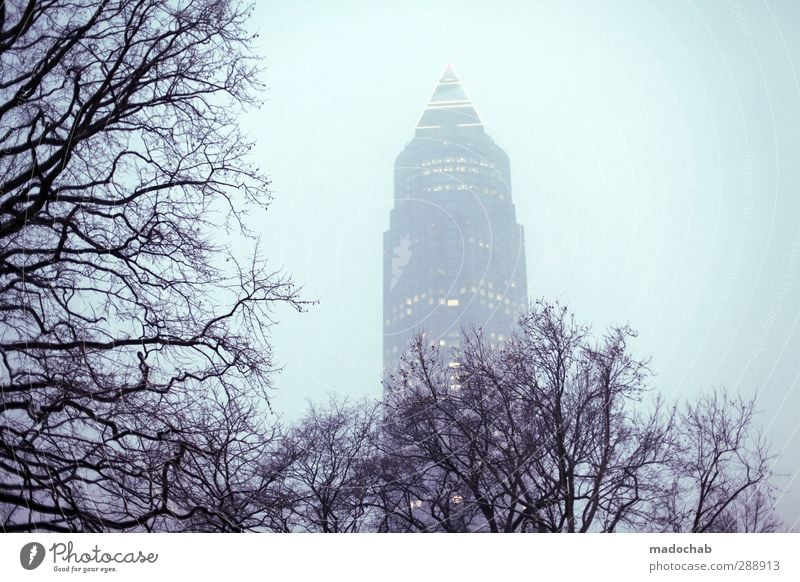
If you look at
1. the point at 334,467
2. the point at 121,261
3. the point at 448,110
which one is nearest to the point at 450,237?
the point at 448,110

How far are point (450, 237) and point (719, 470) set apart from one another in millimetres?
2195

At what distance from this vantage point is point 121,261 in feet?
12.7

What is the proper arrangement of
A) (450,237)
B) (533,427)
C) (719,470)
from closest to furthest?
1. (719,470)
2. (533,427)
3. (450,237)

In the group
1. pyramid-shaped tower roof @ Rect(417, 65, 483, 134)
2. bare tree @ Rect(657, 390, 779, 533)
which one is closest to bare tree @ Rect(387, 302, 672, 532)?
bare tree @ Rect(657, 390, 779, 533)

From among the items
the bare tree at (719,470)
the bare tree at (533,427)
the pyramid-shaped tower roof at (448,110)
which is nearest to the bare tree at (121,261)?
the bare tree at (533,427)

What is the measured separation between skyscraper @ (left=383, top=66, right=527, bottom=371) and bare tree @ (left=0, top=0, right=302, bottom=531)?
885 mm

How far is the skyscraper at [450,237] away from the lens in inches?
163

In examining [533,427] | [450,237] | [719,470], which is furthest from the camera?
[450,237]

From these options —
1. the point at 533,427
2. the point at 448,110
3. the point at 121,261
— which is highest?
the point at 448,110

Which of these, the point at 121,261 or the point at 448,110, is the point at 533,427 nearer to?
the point at 448,110

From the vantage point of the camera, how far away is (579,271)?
13.9ft

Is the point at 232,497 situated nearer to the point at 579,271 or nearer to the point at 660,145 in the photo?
the point at 579,271

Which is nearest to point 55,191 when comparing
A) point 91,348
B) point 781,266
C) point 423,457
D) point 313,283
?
point 91,348

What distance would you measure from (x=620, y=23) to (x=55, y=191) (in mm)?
3860
